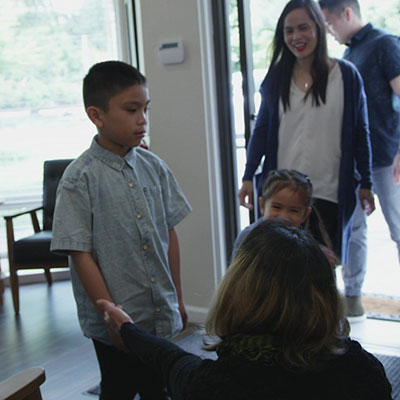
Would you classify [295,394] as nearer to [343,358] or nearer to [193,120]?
[343,358]

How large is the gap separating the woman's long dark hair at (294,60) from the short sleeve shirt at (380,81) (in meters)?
0.50

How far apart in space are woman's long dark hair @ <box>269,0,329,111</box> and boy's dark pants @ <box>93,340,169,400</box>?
1.25 m

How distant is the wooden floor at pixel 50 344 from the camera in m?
2.31

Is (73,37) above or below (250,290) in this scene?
above

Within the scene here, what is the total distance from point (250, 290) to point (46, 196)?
2821 mm

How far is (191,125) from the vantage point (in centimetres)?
275

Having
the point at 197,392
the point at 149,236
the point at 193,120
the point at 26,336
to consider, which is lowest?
the point at 26,336

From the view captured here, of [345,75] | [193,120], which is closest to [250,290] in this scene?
[345,75]

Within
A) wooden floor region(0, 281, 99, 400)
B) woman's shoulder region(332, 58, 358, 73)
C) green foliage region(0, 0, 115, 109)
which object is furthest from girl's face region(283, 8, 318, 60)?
green foliage region(0, 0, 115, 109)

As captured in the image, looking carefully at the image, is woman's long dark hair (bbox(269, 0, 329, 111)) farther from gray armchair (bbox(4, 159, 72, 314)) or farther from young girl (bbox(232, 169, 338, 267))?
gray armchair (bbox(4, 159, 72, 314))

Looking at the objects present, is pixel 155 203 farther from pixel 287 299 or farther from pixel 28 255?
pixel 28 255

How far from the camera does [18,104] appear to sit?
3865 mm

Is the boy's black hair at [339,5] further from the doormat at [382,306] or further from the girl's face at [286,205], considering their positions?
the doormat at [382,306]

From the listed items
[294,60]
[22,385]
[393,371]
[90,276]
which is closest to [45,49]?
[294,60]
